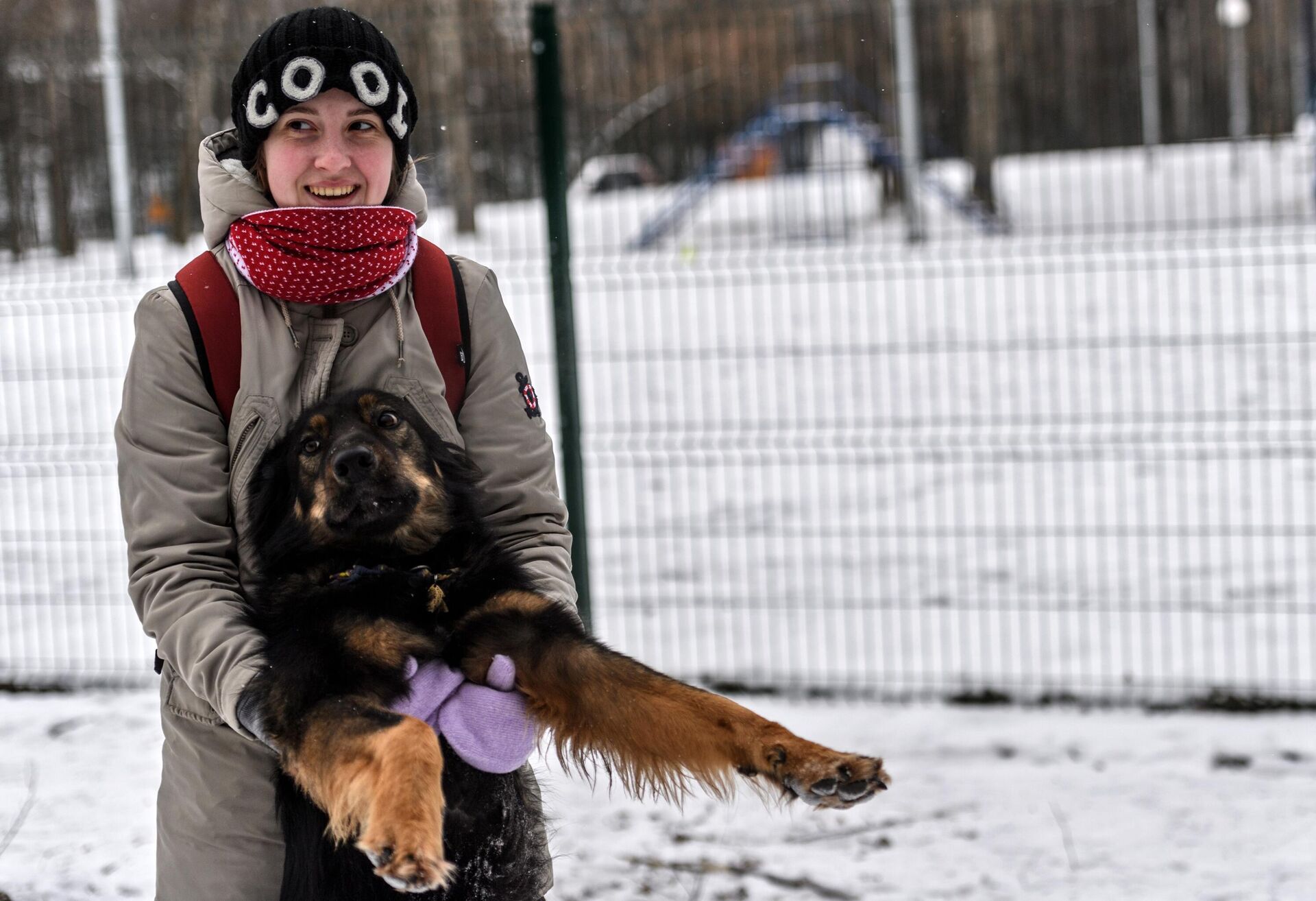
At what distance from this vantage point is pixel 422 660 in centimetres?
241

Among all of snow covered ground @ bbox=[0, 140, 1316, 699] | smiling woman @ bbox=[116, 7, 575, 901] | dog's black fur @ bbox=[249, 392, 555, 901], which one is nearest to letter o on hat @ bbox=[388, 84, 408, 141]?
smiling woman @ bbox=[116, 7, 575, 901]

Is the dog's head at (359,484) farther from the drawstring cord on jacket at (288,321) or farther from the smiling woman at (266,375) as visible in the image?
the drawstring cord on jacket at (288,321)

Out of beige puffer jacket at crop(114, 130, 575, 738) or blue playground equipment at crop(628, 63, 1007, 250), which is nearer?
beige puffer jacket at crop(114, 130, 575, 738)

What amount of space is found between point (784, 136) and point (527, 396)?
5464mm

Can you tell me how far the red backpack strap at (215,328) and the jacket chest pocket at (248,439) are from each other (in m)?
0.03

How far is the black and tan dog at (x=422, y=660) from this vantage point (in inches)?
88.4

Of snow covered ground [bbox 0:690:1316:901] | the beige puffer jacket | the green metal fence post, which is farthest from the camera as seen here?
the green metal fence post

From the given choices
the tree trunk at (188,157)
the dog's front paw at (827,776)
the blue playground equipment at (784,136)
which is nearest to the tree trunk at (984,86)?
the blue playground equipment at (784,136)

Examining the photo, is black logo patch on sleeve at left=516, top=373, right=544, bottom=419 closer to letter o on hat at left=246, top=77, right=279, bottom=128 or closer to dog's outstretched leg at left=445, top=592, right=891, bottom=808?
dog's outstretched leg at left=445, top=592, right=891, bottom=808

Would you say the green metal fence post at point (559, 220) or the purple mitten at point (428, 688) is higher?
the green metal fence post at point (559, 220)

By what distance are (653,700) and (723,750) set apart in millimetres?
168

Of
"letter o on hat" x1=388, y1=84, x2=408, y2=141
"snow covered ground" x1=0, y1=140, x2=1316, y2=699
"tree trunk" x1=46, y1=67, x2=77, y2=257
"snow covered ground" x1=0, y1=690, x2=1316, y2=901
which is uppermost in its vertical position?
"tree trunk" x1=46, y1=67, x2=77, y2=257

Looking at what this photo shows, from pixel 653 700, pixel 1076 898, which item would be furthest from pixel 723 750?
pixel 1076 898

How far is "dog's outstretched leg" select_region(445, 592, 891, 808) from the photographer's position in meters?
2.44
